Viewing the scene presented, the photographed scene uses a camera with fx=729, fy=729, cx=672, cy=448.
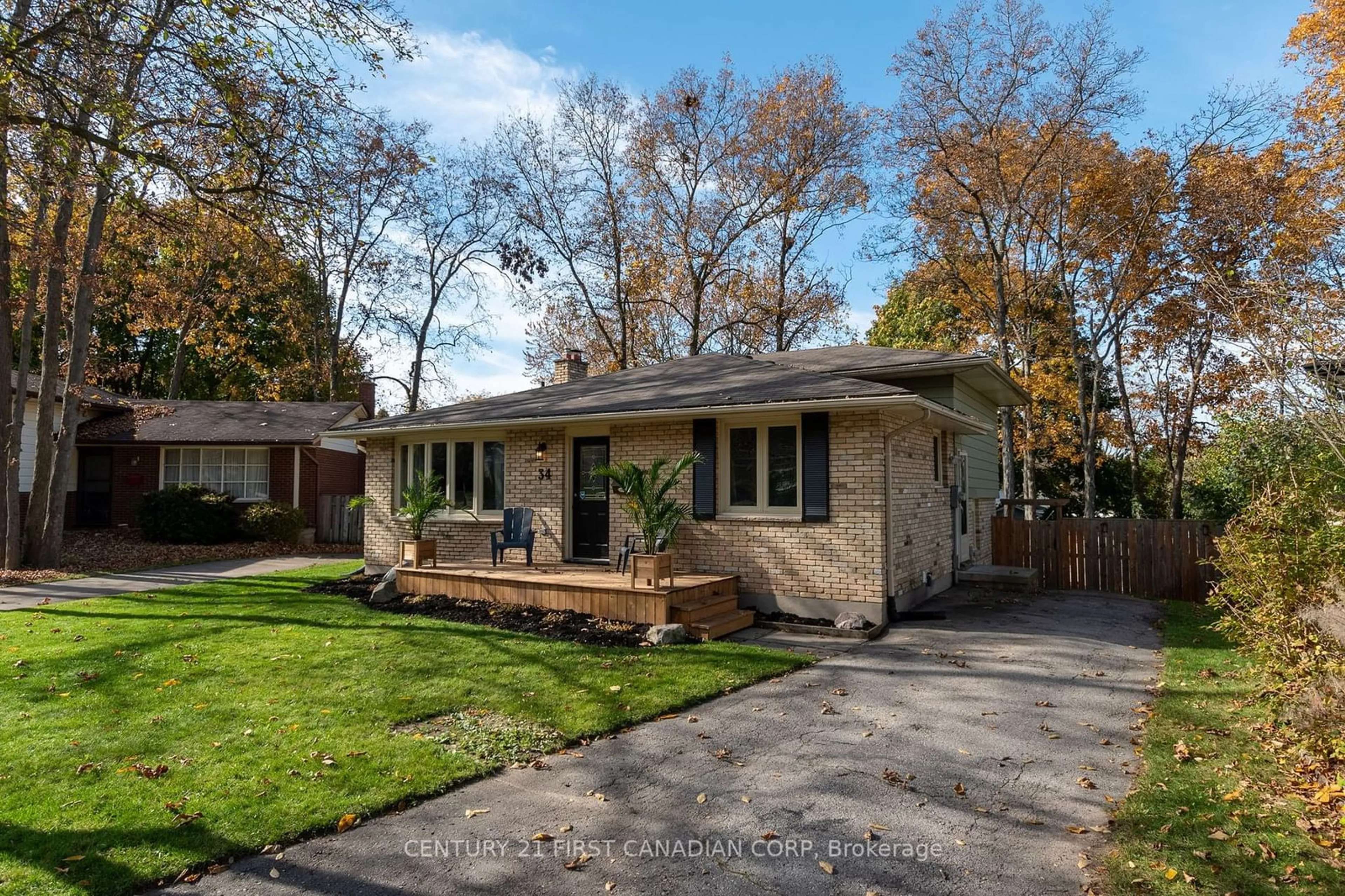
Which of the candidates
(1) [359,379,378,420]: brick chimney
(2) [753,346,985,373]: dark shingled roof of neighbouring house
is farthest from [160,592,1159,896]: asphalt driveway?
(1) [359,379,378,420]: brick chimney

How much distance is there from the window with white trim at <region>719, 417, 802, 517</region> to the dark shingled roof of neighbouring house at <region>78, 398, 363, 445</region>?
519 inches

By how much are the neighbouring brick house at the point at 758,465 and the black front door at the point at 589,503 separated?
0.08ft

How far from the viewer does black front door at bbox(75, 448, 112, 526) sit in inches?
796

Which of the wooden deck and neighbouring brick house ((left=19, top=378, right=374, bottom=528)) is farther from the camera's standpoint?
neighbouring brick house ((left=19, top=378, right=374, bottom=528))

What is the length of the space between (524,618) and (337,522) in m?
13.5

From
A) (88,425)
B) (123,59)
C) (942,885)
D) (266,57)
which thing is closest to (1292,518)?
(942,885)

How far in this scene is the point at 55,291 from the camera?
13.5m

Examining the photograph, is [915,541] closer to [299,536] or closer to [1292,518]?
[1292,518]

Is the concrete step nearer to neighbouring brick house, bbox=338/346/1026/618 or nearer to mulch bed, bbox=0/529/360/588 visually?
neighbouring brick house, bbox=338/346/1026/618

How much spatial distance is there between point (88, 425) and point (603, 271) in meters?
15.6

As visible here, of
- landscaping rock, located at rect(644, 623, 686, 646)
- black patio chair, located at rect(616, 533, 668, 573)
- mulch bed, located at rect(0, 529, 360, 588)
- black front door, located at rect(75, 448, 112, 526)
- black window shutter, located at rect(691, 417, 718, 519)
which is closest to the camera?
landscaping rock, located at rect(644, 623, 686, 646)

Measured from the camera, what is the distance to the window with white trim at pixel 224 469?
20.2 meters

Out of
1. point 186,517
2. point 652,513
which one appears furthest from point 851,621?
point 186,517

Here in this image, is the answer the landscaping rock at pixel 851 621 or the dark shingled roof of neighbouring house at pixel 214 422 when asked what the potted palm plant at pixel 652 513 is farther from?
the dark shingled roof of neighbouring house at pixel 214 422
